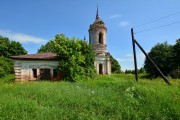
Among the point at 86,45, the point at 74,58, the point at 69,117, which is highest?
the point at 86,45

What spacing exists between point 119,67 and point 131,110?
176 feet

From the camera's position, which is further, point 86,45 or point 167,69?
point 167,69

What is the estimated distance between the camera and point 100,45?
101 feet

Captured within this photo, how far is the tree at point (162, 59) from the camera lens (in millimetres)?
40438

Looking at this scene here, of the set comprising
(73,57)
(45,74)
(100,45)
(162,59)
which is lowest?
(45,74)

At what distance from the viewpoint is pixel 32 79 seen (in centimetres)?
2445

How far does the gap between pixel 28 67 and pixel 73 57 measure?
531 cm

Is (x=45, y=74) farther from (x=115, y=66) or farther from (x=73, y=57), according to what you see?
(x=115, y=66)

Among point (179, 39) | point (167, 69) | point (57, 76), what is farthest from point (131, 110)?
point (179, 39)

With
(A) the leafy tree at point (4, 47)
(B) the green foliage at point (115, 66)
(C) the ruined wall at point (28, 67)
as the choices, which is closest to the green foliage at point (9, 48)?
(A) the leafy tree at point (4, 47)

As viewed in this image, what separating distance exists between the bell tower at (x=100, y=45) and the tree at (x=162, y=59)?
13.9 metres

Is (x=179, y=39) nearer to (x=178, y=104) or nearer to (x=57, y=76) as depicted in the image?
(x=57, y=76)

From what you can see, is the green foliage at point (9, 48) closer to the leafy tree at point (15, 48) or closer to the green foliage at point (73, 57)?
the leafy tree at point (15, 48)

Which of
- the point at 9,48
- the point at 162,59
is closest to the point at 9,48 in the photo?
the point at 9,48
